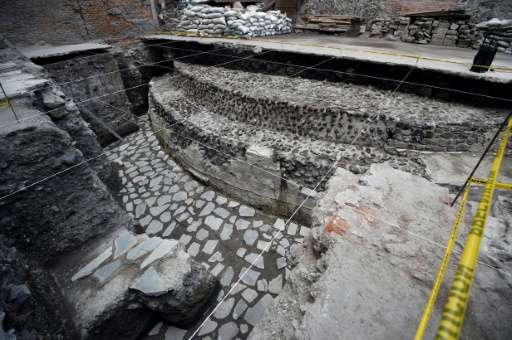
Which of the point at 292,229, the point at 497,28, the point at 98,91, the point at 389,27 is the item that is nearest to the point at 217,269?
the point at 292,229

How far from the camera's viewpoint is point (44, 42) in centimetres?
709

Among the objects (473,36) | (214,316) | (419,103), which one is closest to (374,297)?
(214,316)

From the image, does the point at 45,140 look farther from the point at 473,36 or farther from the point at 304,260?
the point at 473,36

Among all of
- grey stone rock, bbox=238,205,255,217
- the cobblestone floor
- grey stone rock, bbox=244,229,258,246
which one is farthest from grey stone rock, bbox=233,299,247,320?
grey stone rock, bbox=238,205,255,217

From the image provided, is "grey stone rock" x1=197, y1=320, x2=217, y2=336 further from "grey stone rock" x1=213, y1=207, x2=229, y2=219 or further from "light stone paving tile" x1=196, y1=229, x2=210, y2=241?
"grey stone rock" x1=213, y1=207, x2=229, y2=219

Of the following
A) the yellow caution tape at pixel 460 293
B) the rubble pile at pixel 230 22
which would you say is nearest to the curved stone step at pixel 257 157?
the yellow caution tape at pixel 460 293

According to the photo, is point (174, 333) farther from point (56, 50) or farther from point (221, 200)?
point (56, 50)

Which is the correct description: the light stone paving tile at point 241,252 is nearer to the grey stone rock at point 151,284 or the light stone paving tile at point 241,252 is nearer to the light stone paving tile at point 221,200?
the light stone paving tile at point 221,200

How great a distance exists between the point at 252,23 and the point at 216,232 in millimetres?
6870

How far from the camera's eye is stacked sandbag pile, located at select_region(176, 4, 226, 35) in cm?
786

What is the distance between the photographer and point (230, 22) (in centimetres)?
767

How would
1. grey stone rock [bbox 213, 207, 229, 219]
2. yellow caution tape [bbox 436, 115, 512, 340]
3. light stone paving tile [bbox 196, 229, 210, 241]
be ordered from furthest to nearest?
grey stone rock [bbox 213, 207, 229, 219], light stone paving tile [bbox 196, 229, 210, 241], yellow caution tape [bbox 436, 115, 512, 340]

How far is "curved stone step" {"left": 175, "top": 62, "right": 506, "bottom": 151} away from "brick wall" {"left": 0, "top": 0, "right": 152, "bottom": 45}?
5.00 meters

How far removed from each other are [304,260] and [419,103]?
12.4 ft
